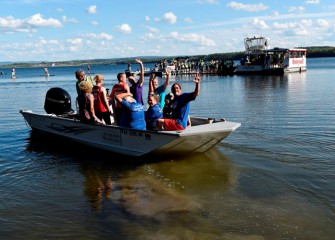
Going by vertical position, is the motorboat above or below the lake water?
above

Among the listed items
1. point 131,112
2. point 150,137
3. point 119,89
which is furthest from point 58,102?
point 150,137

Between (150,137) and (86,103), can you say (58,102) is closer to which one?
(86,103)

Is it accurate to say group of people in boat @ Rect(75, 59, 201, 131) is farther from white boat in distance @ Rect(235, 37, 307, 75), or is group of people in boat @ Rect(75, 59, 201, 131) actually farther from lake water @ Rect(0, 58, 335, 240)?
white boat in distance @ Rect(235, 37, 307, 75)

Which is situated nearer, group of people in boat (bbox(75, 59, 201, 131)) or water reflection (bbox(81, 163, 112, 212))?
water reflection (bbox(81, 163, 112, 212))

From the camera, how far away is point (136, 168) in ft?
28.7

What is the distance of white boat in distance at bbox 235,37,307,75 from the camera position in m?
44.9

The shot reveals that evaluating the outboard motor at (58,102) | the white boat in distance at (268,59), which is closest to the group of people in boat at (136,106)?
the outboard motor at (58,102)

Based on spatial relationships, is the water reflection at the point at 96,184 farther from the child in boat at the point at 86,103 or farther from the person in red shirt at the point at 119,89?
the person in red shirt at the point at 119,89

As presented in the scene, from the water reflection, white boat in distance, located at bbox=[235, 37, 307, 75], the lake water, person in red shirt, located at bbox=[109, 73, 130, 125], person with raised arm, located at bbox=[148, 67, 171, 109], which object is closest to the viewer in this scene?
the lake water

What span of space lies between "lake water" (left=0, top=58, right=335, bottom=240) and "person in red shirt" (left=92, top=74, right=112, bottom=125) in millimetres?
1048

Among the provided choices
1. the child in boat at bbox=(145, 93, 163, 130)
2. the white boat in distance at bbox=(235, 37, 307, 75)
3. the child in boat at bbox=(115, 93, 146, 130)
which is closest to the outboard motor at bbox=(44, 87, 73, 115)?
the child in boat at bbox=(115, 93, 146, 130)

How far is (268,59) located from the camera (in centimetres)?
4638

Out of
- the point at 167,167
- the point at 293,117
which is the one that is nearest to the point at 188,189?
the point at 167,167

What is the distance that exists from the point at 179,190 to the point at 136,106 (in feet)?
8.08
